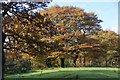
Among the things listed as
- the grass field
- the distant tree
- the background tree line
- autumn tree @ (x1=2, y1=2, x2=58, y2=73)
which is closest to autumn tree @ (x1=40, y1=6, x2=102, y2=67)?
the background tree line

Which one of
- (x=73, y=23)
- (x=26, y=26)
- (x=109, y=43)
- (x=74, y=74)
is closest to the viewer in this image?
(x=26, y=26)

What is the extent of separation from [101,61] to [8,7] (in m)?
11.5

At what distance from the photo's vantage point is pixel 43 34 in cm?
327

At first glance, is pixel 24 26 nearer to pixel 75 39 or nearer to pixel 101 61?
pixel 75 39

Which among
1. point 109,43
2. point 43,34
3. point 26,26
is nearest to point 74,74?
point 43,34

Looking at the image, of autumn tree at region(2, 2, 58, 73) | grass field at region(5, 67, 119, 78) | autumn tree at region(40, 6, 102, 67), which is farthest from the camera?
autumn tree at region(40, 6, 102, 67)

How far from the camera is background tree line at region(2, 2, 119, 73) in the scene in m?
3.12

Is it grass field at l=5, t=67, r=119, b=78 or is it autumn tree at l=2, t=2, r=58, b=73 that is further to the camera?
grass field at l=5, t=67, r=119, b=78

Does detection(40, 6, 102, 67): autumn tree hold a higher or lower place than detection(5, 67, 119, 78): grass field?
higher

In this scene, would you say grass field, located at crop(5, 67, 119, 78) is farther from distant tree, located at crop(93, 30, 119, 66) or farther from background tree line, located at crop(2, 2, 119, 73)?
distant tree, located at crop(93, 30, 119, 66)

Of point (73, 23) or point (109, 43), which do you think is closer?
point (73, 23)

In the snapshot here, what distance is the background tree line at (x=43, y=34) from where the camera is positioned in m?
3.12

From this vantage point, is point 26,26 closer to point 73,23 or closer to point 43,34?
point 43,34

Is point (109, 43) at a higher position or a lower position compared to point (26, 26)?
lower
